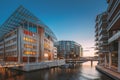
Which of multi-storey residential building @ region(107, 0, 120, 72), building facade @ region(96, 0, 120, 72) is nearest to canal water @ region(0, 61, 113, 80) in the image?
building facade @ region(96, 0, 120, 72)

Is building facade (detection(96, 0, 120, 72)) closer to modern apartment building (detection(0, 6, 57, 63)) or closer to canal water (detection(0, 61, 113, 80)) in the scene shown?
canal water (detection(0, 61, 113, 80))

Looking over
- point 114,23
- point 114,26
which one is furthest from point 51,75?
point 114,23

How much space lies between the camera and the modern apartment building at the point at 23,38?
78.7m

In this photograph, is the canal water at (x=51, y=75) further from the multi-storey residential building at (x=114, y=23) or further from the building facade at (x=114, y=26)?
the multi-storey residential building at (x=114, y=23)

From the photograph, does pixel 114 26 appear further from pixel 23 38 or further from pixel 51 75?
pixel 23 38

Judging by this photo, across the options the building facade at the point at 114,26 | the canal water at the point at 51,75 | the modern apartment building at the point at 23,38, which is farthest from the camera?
the modern apartment building at the point at 23,38

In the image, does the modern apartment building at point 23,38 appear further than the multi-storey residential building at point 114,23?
Yes

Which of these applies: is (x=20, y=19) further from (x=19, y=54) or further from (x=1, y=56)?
(x=1, y=56)

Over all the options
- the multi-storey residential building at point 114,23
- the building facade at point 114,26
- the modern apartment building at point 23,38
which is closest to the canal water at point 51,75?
the building facade at point 114,26

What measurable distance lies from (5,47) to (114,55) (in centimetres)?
6995

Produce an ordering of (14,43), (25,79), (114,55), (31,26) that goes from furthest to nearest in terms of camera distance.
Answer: (31,26), (14,43), (114,55), (25,79)

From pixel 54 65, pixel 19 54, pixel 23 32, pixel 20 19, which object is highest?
pixel 20 19

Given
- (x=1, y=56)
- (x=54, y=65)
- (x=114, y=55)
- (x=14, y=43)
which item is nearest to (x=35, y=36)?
(x=14, y=43)

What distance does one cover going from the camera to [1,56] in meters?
105
